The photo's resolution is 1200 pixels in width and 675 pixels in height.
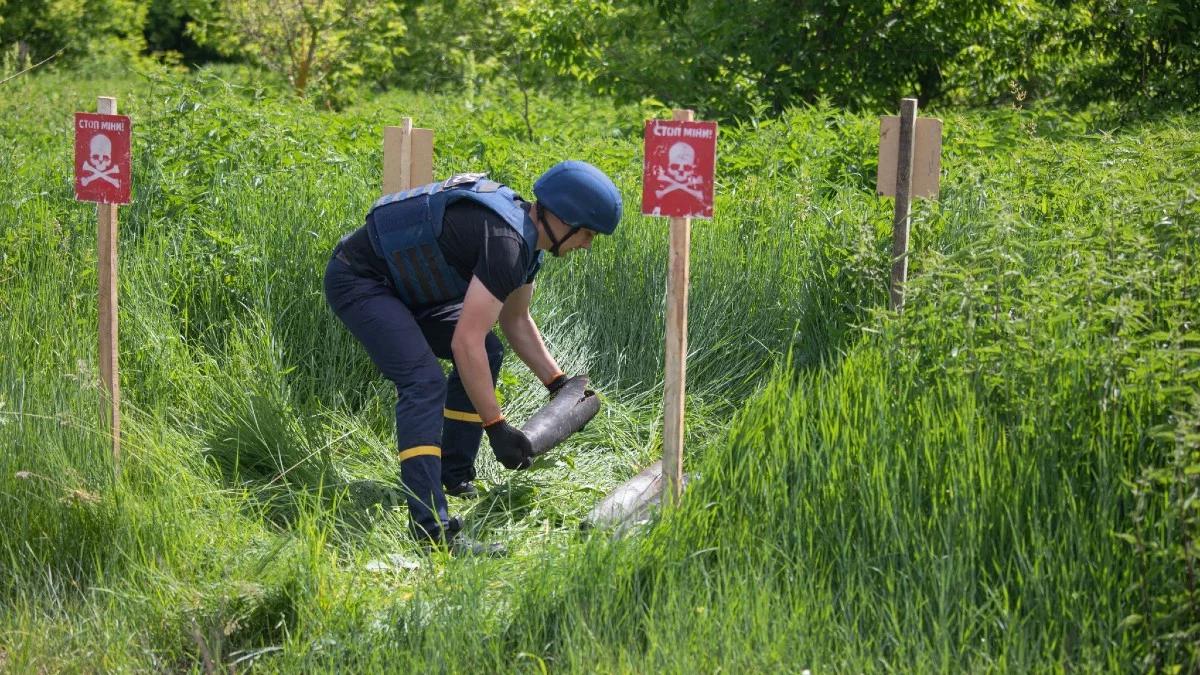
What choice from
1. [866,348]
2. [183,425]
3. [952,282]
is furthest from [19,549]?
[952,282]

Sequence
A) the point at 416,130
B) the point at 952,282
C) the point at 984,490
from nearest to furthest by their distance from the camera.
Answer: the point at 984,490
the point at 952,282
the point at 416,130

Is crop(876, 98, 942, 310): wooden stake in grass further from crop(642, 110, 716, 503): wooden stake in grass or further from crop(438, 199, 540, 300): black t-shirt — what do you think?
crop(438, 199, 540, 300): black t-shirt

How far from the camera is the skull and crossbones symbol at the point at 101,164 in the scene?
483cm

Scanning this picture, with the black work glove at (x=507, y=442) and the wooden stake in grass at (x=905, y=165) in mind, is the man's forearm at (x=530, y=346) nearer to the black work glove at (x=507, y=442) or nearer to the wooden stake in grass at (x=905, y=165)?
the black work glove at (x=507, y=442)

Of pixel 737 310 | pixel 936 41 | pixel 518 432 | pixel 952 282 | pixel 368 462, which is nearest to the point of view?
pixel 518 432

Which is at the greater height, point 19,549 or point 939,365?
point 939,365

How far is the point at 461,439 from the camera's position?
16.6 feet

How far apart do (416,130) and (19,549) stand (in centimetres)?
253

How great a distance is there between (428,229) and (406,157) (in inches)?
55.4

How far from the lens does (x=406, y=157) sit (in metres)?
5.85

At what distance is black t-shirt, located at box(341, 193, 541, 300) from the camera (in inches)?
170

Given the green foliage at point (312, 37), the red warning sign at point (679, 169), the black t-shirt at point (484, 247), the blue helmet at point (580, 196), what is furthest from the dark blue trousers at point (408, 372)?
the green foliage at point (312, 37)

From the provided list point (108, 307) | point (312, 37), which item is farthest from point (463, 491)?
point (312, 37)

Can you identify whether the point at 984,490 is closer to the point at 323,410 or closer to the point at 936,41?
the point at 323,410
